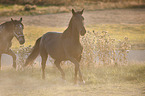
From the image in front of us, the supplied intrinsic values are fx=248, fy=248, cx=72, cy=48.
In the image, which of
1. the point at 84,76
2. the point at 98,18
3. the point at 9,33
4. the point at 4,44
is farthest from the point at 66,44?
the point at 98,18

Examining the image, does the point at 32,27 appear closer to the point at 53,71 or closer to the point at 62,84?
the point at 53,71

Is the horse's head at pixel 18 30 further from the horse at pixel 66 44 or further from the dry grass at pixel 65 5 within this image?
the dry grass at pixel 65 5

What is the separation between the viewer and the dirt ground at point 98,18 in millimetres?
15248

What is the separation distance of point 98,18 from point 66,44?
11.2 metres

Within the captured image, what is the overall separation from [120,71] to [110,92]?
2.36 m

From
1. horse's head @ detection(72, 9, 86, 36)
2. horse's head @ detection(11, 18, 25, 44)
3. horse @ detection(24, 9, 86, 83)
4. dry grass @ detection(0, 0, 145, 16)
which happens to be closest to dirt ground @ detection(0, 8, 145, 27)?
dry grass @ detection(0, 0, 145, 16)

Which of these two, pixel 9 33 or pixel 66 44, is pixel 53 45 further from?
pixel 9 33

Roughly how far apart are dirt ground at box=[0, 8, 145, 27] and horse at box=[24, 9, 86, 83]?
785 centimetres

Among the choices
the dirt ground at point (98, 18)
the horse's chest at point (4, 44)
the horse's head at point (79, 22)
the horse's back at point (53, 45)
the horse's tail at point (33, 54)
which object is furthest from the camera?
the dirt ground at point (98, 18)

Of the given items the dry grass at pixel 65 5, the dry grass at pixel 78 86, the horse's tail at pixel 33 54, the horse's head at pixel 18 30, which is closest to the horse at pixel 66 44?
the horse's tail at pixel 33 54

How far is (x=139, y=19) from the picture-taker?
49.3ft

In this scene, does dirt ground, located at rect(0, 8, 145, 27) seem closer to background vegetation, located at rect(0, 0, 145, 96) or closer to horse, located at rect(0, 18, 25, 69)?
background vegetation, located at rect(0, 0, 145, 96)

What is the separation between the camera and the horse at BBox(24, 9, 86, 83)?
6.41 metres

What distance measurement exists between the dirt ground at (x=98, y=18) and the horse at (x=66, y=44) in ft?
25.7
